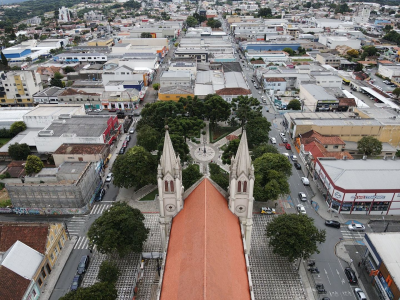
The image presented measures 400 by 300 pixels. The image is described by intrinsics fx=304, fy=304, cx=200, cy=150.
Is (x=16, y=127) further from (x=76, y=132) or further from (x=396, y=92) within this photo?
(x=396, y=92)

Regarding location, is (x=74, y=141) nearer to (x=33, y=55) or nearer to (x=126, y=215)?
(x=126, y=215)

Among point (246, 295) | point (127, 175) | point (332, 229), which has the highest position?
point (246, 295)

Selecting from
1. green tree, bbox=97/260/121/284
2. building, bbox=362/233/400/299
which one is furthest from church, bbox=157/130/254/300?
building, bbox=362/233/400/299

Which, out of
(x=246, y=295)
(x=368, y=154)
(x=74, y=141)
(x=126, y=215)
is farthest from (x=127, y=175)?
(x=368, y=154)

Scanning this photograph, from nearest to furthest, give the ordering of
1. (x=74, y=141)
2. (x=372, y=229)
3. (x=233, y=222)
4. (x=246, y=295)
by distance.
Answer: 1. (x=246, y=295)
2. (x=233, y=222)
3. (x=372, y=229)
4. (x=74, y=141)

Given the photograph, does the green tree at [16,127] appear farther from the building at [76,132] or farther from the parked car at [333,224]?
the parked car at [333,224]

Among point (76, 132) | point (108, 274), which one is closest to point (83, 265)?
point (108, 274)

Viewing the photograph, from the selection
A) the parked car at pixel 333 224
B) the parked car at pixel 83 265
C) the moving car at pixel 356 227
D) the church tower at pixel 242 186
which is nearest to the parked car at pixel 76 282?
the parked car at pixel 83 265
